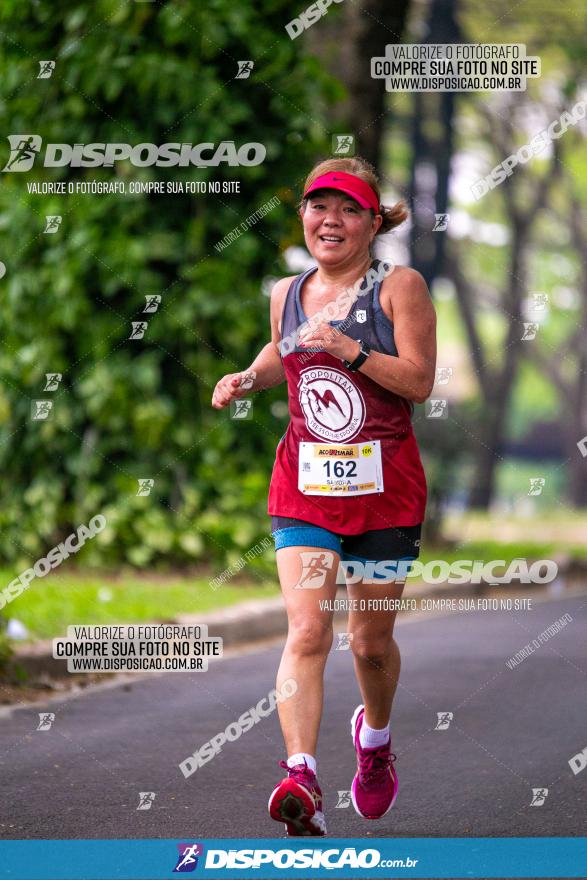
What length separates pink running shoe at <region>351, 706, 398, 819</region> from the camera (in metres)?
4.53

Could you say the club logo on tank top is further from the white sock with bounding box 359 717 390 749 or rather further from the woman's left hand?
the white sock with bounding box 359 717 390 749

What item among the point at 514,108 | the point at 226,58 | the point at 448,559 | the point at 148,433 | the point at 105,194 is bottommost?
the point at 448,559

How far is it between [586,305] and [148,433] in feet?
63.5

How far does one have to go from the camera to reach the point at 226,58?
31.2ft

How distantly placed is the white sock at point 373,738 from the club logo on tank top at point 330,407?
953 millimetres

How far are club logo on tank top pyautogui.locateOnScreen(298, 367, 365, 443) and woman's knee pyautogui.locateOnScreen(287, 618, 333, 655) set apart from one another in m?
0.53

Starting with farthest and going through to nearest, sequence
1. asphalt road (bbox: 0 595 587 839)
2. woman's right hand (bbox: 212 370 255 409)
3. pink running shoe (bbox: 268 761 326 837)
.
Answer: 1. asphalt road (bbox: 0 595 587 839)
2. woman's right hand (bbox: 212 370 255 409)
3. pink running shoe (bbox: 268 761 326 837)

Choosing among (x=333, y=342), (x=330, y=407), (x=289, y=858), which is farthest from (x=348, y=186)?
(x=289, y=858)

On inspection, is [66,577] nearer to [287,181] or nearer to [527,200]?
[287,181]

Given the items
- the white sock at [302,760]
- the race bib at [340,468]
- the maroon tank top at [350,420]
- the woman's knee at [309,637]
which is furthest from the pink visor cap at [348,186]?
the white sock at [302,760]

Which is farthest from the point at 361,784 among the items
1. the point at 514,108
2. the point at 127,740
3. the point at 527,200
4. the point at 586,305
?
the point at 586,305

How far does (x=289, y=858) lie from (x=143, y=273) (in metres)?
5.86

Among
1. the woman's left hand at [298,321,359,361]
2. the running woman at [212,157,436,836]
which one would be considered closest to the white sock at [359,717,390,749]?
the running woman at [212,157,436,836]

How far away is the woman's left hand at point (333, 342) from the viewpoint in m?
4.06
